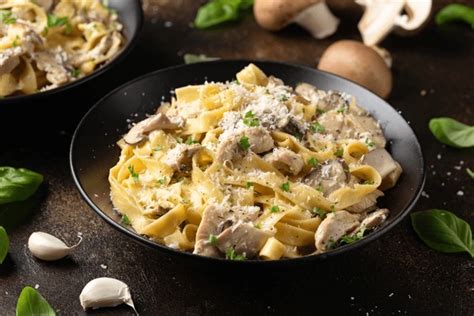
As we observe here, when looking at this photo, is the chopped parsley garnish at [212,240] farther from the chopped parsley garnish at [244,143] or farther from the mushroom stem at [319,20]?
the mushroom stem at [319,20]

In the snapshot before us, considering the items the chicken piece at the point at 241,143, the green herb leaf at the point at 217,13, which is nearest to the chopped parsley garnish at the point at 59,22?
the green herb leaf at the point at 217,13

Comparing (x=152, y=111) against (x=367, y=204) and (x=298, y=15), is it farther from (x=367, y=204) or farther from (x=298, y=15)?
(x=298, y=15)

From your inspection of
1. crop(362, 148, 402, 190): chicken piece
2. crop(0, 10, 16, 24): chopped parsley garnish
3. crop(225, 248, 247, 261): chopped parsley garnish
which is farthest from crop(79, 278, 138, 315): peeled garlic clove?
crop(0, 10, 16, 24): chopped parsley garnish

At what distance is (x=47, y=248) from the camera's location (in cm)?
436

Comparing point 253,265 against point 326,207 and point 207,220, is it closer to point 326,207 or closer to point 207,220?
point 207,220

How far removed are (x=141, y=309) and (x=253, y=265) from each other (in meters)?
0.73

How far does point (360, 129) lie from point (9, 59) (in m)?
2.27

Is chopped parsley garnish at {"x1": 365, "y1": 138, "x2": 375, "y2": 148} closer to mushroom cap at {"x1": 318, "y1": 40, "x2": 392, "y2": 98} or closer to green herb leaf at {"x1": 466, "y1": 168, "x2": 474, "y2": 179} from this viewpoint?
green herb leaf at {"x1": 466, "y1": 168, "x2": 474, "y2": 179}

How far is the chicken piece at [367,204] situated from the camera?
4.34 m

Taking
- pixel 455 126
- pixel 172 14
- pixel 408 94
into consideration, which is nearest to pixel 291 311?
pixel 455 126

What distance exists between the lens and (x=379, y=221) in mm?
4176

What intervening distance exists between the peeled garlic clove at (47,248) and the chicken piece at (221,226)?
2.86ft

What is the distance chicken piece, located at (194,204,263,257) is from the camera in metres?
3.89

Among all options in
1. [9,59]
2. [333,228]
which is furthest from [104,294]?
[9,59]
